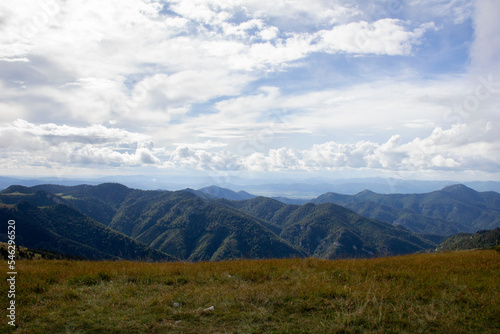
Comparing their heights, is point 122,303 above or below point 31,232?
above

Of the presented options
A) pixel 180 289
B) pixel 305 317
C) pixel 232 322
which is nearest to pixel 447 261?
pixel 305 317

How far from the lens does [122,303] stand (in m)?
7.21

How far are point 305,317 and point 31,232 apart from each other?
22649 cm

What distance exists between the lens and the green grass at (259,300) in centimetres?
602

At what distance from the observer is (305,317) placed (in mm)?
6488

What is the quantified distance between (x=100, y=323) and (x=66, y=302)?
1.71 meters

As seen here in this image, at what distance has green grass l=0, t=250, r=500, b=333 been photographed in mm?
6016

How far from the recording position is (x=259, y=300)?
23.8 feet

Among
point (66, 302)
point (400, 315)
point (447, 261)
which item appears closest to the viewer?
point (400, 315)

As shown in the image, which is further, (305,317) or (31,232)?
(31,232)

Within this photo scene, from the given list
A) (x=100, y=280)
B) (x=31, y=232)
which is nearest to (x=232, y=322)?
(x=100, y=280)

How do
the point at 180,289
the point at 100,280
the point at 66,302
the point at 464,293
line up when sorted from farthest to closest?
the point at 100,280
the point at 180,289
the point at 464,293
the point at 66,302

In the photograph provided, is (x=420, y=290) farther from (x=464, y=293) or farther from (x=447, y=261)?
(x=447, y=261)

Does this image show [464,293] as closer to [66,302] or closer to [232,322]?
[232,322]
